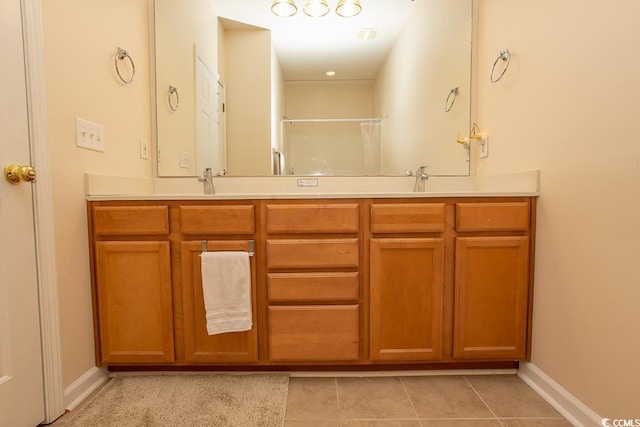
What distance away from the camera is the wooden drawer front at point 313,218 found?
1.47 metres

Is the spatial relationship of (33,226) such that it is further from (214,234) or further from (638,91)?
(638,91)

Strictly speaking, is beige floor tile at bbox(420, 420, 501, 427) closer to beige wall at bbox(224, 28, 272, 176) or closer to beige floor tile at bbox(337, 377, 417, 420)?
beige floor tile at bbox(337, 377, 417, 420)

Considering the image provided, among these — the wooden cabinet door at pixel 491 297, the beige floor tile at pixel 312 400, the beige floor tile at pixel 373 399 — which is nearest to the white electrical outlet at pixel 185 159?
the beige floor tile at pixel 312 400

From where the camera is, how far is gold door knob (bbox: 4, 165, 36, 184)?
1078mm

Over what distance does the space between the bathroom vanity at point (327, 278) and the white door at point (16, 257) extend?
298 millimetres

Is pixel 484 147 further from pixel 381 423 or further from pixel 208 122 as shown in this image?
pixel 208 122

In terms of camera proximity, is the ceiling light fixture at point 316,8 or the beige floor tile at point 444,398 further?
the ceiling light fixture at point 316,8

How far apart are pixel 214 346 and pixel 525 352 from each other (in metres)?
1.47

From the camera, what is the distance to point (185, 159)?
200 cm

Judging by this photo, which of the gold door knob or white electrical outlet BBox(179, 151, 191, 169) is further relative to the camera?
white electrical outlet BBox(179, 151, 191, 169)

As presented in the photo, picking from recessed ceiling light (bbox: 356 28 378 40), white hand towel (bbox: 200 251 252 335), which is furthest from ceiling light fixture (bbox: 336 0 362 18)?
white hand towel (bbox: 200 251 252 335)

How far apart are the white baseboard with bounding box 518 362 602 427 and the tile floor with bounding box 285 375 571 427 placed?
0.03m

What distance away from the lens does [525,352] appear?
4.91 feet

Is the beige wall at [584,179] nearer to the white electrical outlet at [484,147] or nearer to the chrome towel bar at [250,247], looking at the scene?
the white electrical outlet at [484,147]
